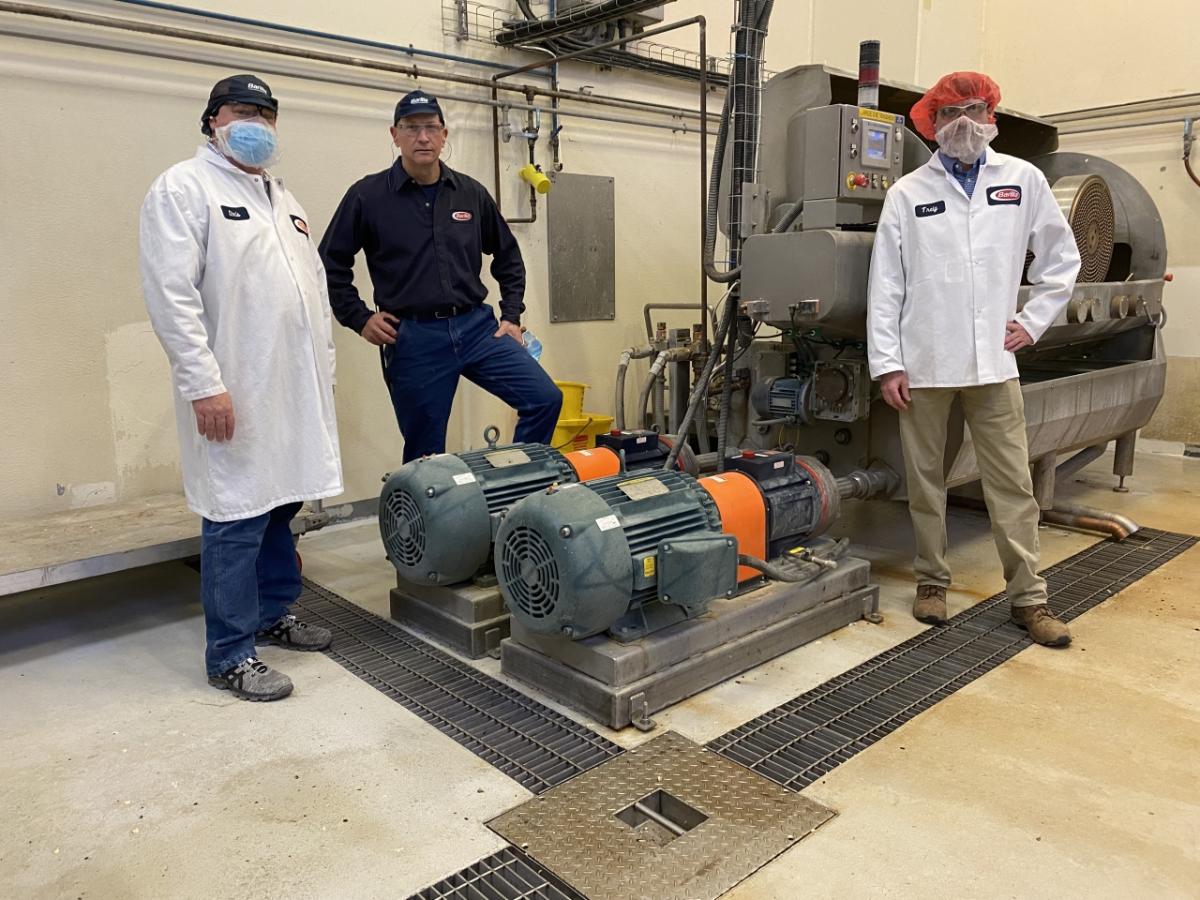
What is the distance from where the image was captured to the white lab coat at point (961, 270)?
238 cm

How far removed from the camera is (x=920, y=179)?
2447mm

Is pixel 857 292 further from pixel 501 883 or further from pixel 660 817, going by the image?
pixel 501 883

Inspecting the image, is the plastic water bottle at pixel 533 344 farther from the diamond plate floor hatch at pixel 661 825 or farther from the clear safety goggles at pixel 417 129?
the diamond plate floor hatch at pixel 661 825

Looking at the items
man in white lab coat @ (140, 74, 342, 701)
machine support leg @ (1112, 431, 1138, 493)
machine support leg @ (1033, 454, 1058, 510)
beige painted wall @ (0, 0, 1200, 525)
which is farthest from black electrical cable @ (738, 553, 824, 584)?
machine support leg @ (1112, 431, 1138, 493)

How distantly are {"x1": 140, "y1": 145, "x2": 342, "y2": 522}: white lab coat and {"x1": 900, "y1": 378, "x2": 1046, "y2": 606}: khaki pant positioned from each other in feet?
5.37

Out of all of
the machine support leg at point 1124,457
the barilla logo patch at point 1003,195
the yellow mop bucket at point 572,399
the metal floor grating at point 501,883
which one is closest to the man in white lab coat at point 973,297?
the barilla logo patch at point 1003,195

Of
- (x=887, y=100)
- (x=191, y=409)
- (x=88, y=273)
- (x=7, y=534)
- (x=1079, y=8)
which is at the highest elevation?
(x=1079, y=8)

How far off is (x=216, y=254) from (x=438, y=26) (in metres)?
2.06

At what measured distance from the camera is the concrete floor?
1.52 m

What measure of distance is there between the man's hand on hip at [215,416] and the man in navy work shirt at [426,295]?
847 mm

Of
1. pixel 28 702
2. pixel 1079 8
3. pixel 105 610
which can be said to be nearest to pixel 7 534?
pixel 105 610

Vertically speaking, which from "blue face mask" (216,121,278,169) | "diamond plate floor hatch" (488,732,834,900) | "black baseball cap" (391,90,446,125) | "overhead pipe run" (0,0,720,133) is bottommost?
"diamond plate floor hatch" (488,732,834,900)

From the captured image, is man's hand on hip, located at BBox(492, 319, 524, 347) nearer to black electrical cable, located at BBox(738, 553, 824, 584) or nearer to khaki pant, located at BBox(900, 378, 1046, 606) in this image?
black electrical cable, located at BBox(738, 553, 824, 584)

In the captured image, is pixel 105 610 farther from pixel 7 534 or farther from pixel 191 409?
pixel 191 409
